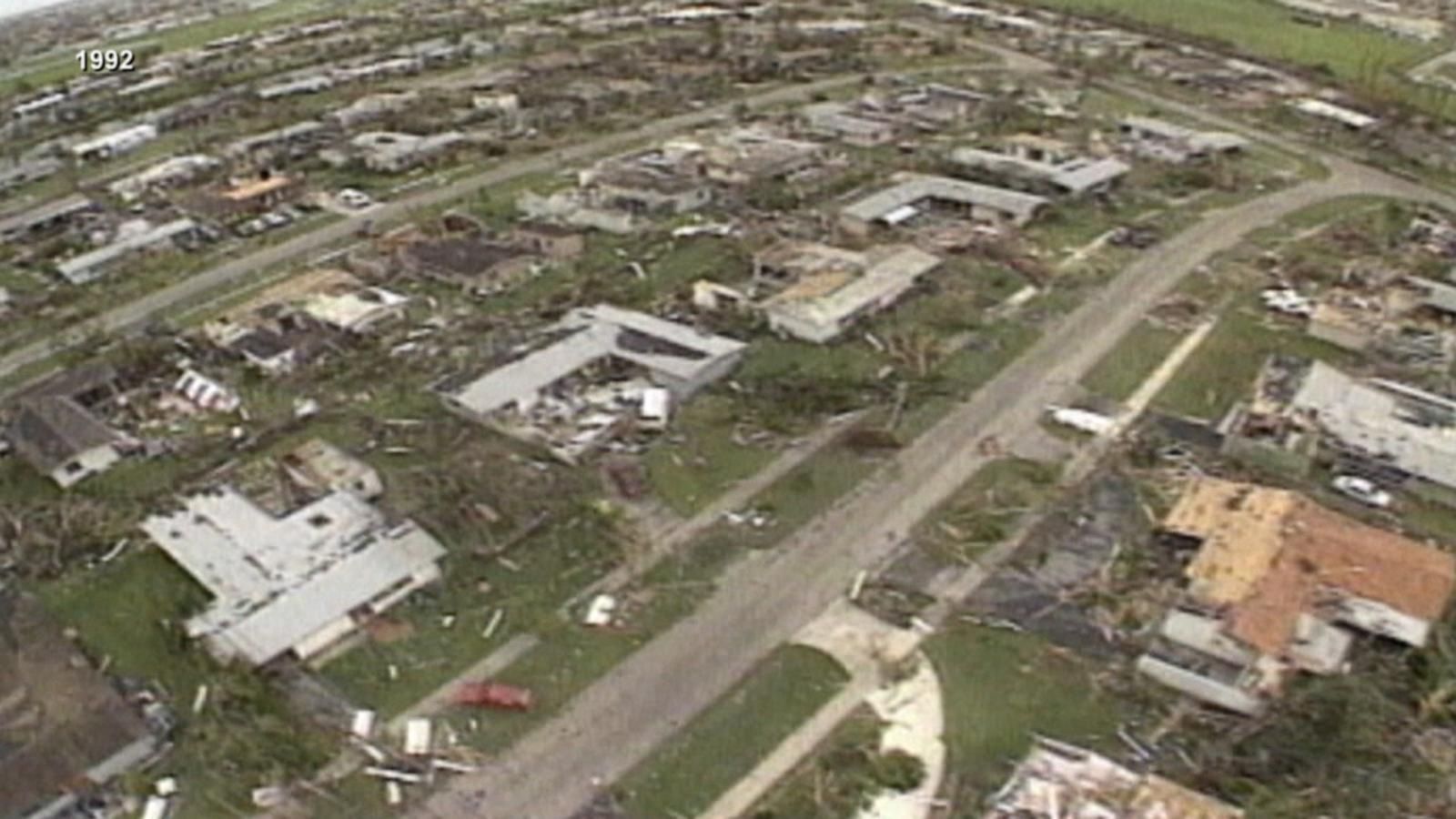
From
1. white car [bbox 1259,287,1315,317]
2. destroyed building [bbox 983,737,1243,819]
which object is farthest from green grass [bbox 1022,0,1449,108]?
destroyed building [bbox 983,737,1243,819]

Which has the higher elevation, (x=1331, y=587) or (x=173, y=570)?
(x=1331, y=587)

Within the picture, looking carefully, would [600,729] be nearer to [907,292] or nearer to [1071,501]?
[1071,501]

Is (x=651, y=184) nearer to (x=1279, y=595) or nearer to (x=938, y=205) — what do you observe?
(x=938, y=205)

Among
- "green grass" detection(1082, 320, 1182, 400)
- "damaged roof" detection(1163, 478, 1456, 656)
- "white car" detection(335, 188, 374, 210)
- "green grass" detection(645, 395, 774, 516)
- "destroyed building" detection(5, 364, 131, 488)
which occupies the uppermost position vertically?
"damaged roof" detection(1163, 478, 1456, 656)

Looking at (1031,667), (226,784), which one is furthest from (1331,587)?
(226,784)

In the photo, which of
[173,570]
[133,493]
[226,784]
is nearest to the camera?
[226,784]

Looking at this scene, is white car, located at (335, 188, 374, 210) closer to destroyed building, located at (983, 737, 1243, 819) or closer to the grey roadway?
the grey roadway

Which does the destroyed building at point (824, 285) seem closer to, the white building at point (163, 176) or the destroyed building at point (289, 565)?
the destroyed building at point (289, 565)

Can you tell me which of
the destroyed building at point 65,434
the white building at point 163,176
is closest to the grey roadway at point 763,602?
the destroyed building at point 65,434
